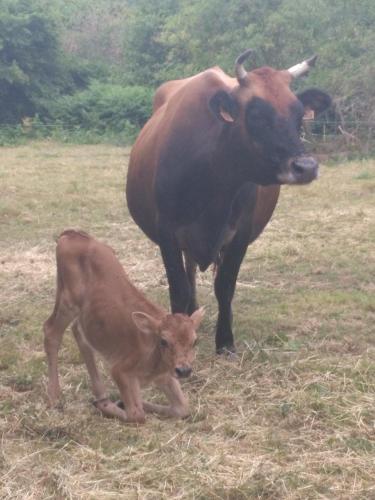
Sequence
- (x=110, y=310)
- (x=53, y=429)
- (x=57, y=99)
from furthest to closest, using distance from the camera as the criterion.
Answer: (x=57, y=99) < (x=110, y=310) < (x=53, y=429)

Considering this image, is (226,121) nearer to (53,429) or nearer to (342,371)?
(342,371)

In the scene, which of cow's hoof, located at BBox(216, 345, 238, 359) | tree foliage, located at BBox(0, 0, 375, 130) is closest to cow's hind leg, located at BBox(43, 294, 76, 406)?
cow's hoof, located at BBox(216, 345, 238, 359)

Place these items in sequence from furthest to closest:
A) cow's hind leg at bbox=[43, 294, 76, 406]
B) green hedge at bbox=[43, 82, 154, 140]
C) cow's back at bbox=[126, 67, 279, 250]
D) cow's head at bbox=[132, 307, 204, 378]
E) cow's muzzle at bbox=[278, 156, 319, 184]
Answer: green hedge at bbox=[43, 82, 154, 140]
cow's back at bbox=[126, 67, 279, 250]
cow's muzzle at bbox=[278, 156, 319, 184]
cow's hind leg at bbox=[43, 294, 76, 406]
cow's head at bbox=[132, 307, 204, 378]

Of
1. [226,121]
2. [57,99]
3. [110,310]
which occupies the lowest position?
[57,99]

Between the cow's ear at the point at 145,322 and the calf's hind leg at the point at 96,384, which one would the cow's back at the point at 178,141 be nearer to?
the calf's hind leg at the point at 96,384

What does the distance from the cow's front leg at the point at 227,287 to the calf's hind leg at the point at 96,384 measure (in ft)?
4.34

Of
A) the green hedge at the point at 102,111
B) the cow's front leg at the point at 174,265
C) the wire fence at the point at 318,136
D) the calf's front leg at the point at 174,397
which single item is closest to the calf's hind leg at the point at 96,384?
the calf's front leg at the point at 174,397

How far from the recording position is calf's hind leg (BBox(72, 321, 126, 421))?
16.3 feet

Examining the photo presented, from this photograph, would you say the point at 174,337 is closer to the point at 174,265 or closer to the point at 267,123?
the point at 174,265

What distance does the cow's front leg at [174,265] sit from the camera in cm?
618

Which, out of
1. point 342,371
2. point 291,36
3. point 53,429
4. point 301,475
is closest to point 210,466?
point 301,475

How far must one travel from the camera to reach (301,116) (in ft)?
18.9

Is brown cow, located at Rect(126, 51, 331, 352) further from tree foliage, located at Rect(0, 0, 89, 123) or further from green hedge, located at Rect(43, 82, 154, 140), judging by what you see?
tree foliage, located at Rect(0, 0, 89, 123)

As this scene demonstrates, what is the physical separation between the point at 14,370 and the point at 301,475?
2.36m
